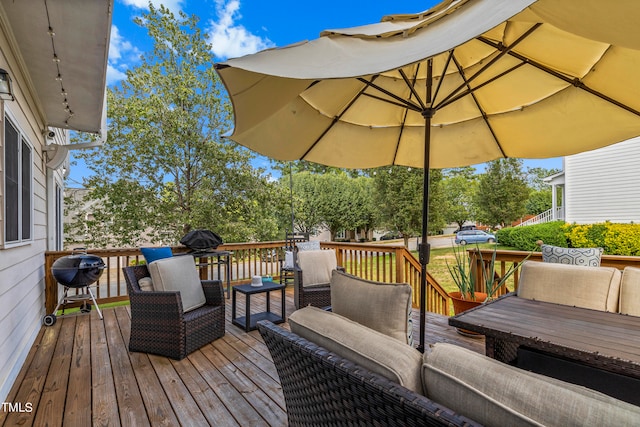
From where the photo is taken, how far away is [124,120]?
8.50 m

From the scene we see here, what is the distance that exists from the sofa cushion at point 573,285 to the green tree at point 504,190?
1291cm

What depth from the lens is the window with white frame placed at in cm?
273

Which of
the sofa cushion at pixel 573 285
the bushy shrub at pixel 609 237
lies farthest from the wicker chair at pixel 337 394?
the bushy shrub at pixel 609 237

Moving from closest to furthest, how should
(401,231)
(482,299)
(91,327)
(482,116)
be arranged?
(482,116), (482,299), (91,327), (401,231)

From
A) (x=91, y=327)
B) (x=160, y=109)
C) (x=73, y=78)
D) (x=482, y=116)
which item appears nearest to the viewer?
(x=482, y=116)

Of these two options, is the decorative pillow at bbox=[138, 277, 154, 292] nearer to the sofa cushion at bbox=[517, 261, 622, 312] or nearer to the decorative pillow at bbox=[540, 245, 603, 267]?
the sofa cushion at bbox=[517, 261, 622, 312]

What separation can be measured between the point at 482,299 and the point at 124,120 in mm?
9150

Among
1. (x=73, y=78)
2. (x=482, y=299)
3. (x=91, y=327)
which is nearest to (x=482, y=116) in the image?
(x=482, y=299)

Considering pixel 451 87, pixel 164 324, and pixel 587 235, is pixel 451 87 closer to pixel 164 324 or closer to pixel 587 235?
pixel 164 324

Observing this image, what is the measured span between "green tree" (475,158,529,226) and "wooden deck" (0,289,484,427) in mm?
12356

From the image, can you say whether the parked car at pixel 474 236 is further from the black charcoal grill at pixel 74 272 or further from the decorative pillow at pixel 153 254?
the black charcoal grill at pixel 74 272

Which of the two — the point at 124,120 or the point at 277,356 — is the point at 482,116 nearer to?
the point at 277,356

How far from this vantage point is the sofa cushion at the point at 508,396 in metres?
0.68

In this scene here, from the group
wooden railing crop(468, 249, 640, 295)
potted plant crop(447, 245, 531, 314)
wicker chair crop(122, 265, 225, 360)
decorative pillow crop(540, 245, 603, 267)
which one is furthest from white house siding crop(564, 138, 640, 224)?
wicker chair crop(122, 265, 225, 360)
